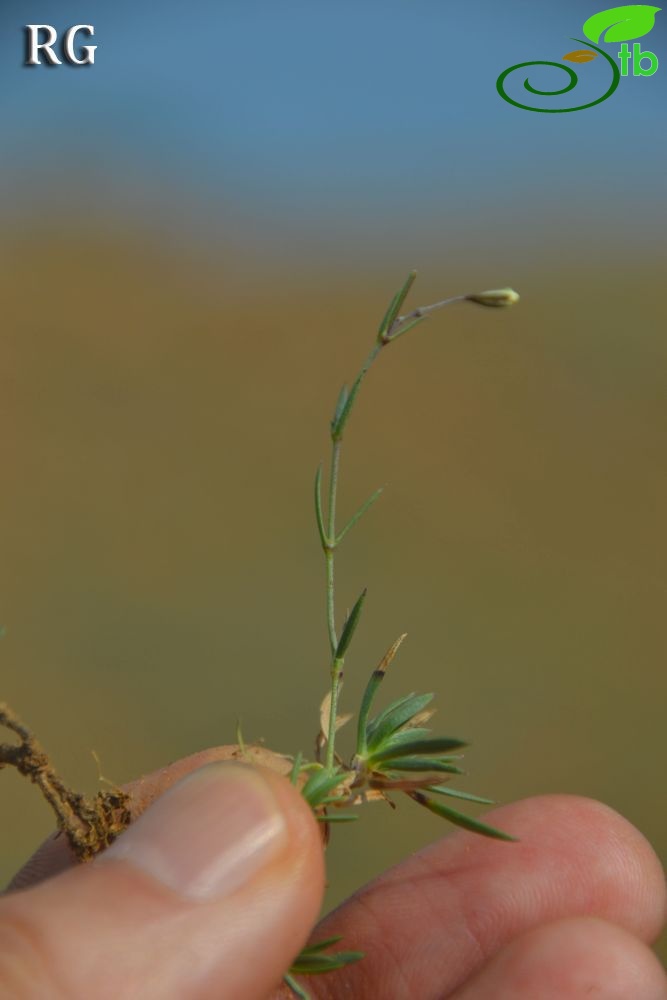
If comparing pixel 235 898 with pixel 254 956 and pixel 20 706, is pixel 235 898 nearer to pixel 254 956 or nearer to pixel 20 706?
pixel 254 956

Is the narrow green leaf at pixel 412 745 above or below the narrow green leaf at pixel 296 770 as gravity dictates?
above

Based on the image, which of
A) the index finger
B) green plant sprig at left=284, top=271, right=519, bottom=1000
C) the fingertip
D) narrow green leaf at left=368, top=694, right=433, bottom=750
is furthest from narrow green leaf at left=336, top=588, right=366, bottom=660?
the index finger

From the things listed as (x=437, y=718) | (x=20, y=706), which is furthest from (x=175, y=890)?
(x=20, y=706)

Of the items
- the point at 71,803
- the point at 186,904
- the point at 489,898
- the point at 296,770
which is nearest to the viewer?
the point at 186,904

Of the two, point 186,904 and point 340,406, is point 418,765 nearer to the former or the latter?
point 186,904

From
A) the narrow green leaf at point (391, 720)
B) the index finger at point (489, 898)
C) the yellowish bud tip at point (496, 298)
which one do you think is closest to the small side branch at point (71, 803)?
Answer: the narrow green leaf at point (391, 720)

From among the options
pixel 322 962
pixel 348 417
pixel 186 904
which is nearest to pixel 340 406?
pixel 348 417

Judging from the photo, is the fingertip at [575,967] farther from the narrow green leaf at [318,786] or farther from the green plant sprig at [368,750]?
the narrow green leaf at [318,786]
